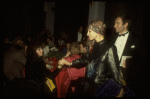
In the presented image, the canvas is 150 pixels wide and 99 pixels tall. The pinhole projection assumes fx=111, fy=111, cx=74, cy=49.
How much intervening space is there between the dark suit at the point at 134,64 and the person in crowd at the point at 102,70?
0.97 metres

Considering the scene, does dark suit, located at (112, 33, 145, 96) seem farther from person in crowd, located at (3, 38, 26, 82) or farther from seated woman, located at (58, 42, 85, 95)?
person in crowd, located at (3, 38, 26, 82)

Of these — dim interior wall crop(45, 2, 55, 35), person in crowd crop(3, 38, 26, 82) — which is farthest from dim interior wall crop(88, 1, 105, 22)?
dim interior wall crop(45, 2, 55, 35)

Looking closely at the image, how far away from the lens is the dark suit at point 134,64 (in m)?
2.37

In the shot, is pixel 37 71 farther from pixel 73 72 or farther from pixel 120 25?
pixel 120 25

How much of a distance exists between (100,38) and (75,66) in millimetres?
701

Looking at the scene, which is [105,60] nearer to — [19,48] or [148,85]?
[148,85]

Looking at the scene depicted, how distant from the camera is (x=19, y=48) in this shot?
294 centimetres

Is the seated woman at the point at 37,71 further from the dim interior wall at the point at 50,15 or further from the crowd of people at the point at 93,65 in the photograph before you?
the dim interior wall at the point at 50,15

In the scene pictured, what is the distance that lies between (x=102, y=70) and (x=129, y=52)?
1.08m

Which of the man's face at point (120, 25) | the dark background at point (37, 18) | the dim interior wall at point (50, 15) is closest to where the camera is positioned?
the man's face at point (120, 25)

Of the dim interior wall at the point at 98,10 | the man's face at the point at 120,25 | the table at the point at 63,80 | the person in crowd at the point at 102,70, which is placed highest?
the dim interior wall at the point at 98,10

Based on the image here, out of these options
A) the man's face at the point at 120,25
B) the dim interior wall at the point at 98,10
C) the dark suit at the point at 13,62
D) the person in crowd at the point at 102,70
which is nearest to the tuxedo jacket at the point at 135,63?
the man's face at the point at 120,25

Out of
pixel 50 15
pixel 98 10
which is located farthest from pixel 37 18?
pixel 98 10

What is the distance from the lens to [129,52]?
7.79 ft
